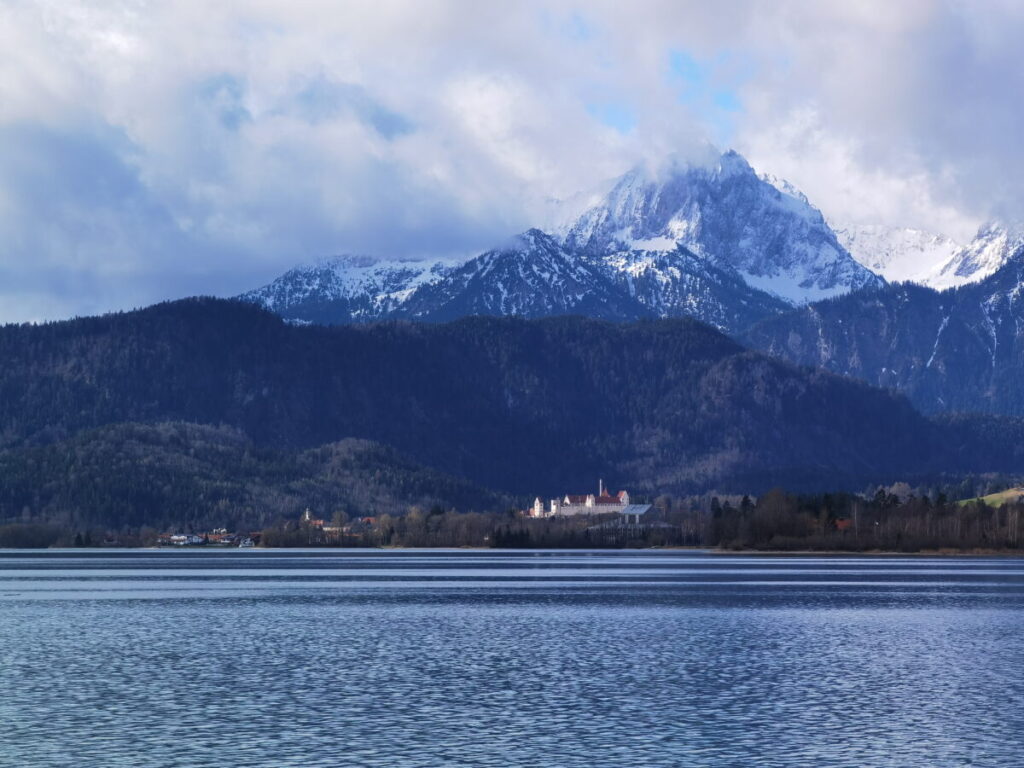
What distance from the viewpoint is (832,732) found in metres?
75.7

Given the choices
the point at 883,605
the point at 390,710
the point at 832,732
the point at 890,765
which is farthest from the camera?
the point at 883,605

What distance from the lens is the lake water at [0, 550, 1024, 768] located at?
71375 mm

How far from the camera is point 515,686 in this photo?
92312 mm

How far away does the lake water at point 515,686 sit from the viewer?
71.4 metres

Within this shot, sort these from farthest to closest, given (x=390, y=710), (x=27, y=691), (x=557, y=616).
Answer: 1. (x=557, y=616)
2. (x=27, y=691)
3. (x=390, y=710)

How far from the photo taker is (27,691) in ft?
297

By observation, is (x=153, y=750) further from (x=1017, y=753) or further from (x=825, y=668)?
(x=825, y=668)

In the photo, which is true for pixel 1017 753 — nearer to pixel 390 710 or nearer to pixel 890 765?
pixel 890 765

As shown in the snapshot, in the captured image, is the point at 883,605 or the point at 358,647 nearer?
the point at 358,647

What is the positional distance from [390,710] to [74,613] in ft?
259

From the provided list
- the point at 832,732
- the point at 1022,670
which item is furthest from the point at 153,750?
the point at 1022,670

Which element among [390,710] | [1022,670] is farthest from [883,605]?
[390,710]

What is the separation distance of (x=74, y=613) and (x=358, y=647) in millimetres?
48774

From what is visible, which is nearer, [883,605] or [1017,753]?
[1017,753]
